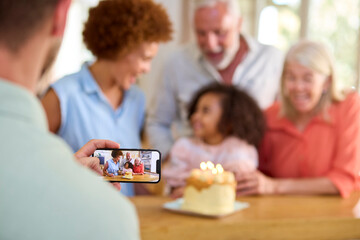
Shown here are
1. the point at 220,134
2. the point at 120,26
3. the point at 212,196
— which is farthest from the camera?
the point at 220,134

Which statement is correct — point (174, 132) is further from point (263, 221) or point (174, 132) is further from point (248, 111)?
point (263, 221)

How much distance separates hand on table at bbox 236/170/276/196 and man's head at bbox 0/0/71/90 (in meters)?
1.09

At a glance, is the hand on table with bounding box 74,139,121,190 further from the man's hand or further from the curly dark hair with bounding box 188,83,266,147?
the curly dark hair with bounding box 188,83,266,147

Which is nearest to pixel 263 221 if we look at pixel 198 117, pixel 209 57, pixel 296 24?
pixel 198 117

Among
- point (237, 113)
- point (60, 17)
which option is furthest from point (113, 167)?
point (237, 113)

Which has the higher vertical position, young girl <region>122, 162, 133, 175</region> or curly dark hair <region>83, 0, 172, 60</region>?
A: curly dark hair <region>83, 0, 172, 60</region>

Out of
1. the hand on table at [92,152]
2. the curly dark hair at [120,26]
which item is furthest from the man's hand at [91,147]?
the curly dark hair at [120,26]

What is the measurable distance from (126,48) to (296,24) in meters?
2.46

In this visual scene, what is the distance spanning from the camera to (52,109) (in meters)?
0.99

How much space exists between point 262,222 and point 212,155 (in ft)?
1.70

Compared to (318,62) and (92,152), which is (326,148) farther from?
(92,152)

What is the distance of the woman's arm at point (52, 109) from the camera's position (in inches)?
37.6

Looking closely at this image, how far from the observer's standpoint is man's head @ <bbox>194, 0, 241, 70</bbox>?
163 cm

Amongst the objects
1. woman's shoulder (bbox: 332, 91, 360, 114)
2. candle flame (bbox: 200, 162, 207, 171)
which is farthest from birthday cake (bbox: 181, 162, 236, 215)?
woman's shoulder (bbox: 332, 91, 360, 114)
